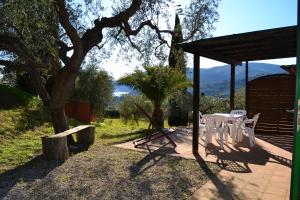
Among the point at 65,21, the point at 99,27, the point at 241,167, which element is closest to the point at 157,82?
the point at 99,27

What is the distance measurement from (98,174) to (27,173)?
1233 millimetres

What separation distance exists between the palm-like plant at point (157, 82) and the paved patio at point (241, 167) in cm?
274

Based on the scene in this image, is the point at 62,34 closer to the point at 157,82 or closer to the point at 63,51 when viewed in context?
the point at 63,51

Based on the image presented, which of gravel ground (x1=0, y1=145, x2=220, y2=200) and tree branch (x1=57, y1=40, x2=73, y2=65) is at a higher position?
tree branch (x1=57, y1=40, x2=73, y2=65)

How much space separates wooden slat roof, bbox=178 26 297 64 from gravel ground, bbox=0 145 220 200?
2.50 metres

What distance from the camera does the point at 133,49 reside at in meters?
11.8

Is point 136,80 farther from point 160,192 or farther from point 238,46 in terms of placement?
point 160,192

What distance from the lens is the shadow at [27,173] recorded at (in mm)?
5551

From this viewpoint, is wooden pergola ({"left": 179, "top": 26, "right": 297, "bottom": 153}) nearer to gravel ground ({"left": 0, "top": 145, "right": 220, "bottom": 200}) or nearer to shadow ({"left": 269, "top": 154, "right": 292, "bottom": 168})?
gravel ground ({"left": 0, "top": 145, "right": 220, "bottom": 200})

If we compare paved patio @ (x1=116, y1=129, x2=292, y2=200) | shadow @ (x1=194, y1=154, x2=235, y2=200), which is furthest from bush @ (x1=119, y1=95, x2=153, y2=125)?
shadow @ (x1=194, y1=154, x2=235, y2=200)

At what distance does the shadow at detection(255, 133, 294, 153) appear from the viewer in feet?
30.3

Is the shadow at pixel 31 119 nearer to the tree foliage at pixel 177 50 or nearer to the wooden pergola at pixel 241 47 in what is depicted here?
the tree foliage at pixel 177 50

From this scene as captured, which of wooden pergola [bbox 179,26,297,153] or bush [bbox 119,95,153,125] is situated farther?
bush [bbox 119,95,153,125]

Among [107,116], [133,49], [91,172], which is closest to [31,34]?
[91,172]
